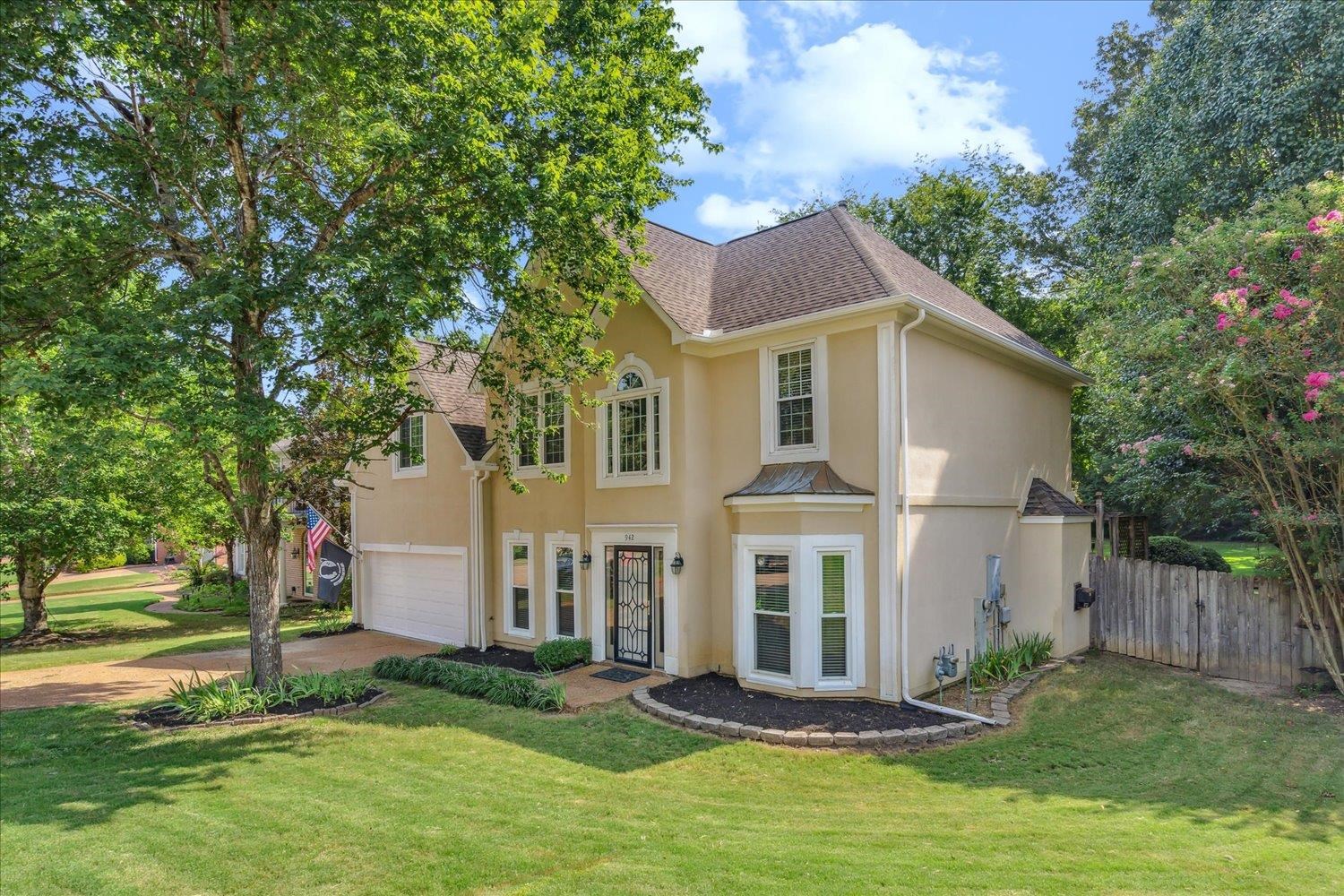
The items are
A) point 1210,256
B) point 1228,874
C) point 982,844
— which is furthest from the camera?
point 1210,256

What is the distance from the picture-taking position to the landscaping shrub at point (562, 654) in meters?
12.7

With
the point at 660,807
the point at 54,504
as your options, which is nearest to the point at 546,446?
the point at 660,807

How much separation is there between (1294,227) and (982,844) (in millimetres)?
9763

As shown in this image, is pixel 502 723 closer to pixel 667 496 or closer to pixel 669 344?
pixel 667 496

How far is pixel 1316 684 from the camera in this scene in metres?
10.5

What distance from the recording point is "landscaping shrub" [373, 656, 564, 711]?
10422 millimetres

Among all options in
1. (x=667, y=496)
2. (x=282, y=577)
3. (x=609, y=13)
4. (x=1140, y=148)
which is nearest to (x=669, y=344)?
(x=667, y=496)

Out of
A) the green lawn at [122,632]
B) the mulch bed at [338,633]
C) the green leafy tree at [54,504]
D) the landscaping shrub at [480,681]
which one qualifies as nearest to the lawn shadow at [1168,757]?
the landscaping shrub at [480,681]

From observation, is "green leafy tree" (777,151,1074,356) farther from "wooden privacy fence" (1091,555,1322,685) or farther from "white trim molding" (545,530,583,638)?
"white trim molding" (545,530,583,638)

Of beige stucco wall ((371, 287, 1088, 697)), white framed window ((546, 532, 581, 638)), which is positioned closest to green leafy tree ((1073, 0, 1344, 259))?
beige stucco wall ((371, 287, 1088, 697))

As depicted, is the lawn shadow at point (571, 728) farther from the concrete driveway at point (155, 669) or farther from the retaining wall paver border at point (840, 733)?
the concrete driveway at point (155, 669)

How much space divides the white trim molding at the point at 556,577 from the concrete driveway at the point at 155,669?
11.1 feet

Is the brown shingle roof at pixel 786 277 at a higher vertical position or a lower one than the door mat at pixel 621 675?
higher

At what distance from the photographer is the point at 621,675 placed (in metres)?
12.0
